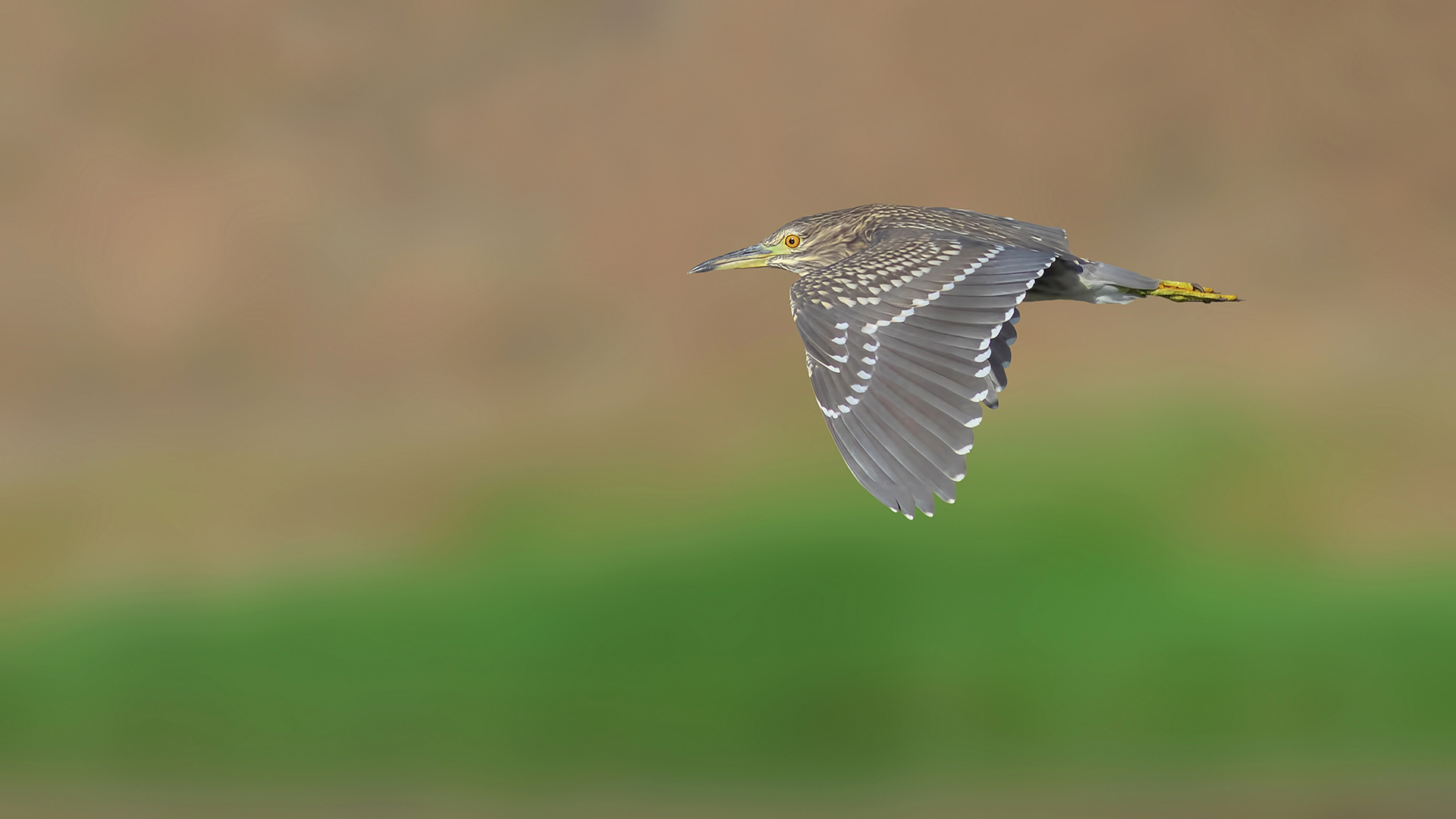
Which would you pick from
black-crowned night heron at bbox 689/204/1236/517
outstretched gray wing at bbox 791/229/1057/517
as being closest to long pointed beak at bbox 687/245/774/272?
black-crowned night heron at bbox 689/204/1236/517

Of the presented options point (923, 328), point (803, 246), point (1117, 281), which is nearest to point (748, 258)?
point (803, 246)

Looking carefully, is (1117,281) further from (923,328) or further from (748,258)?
(748,258)

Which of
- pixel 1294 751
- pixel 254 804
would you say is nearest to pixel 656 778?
pixel 254 804

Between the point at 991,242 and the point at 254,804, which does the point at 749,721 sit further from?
the point at 991,242

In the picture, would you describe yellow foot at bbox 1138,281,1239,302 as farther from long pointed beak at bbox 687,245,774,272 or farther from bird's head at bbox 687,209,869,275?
long pointed beak at bbox 687,245,774,272

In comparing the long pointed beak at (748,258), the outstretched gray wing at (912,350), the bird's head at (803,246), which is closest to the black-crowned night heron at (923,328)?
the outstretched gray wing at (912,350)

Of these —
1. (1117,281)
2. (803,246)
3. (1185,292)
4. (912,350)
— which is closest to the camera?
(912,350)

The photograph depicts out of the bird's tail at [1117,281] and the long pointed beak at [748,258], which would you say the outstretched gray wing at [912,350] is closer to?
the bird's tail at [1117,281]
